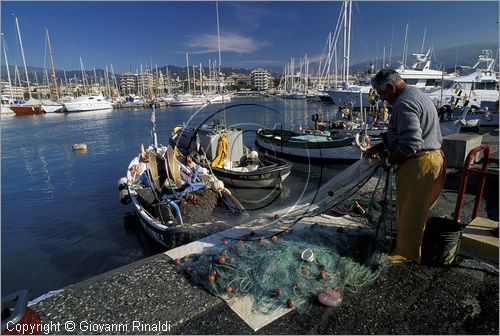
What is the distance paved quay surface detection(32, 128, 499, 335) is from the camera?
2.61 m

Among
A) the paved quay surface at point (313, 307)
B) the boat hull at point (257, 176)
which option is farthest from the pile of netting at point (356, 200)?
the boat hull at point (257, 176)

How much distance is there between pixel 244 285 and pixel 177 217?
4708mm

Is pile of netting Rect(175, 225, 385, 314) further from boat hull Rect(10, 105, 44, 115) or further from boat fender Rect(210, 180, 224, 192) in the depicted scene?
boat hull Rect(10, 105, 44, 115)

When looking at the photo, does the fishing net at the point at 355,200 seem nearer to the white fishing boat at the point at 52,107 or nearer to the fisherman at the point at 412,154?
the fisherman at the point at 412,154

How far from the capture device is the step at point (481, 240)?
138 inches

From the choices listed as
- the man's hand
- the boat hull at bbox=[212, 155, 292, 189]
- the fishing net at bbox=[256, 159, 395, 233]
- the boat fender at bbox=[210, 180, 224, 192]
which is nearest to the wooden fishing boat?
the boat hull at bbox=[212, 155, 292, 189]

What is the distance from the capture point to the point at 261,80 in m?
151

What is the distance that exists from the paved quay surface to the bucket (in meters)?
0.09

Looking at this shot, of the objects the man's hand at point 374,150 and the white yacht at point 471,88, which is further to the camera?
the white yacht at point 471,88

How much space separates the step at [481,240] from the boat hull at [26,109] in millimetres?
77629

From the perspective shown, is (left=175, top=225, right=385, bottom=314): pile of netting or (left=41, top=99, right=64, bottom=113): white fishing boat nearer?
(left=175, top=225, right=385, bottom=314): pile of netting

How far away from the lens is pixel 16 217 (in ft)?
37.0

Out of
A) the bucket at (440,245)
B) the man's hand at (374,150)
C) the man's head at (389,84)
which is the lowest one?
the bucket at (440,245)

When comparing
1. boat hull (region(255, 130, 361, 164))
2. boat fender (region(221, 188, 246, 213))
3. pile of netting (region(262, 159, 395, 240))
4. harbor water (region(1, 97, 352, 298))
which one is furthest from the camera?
boat hull (region(255, 130, 361, 164))
